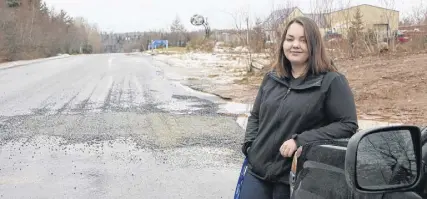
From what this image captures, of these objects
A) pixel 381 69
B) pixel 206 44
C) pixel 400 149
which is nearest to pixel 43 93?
pixel 381 69

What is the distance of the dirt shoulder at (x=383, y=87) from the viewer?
9.65 m

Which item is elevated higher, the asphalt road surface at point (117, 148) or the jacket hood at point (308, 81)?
the jacket hood at point (308, 81)

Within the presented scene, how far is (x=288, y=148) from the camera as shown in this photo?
8.59 feet

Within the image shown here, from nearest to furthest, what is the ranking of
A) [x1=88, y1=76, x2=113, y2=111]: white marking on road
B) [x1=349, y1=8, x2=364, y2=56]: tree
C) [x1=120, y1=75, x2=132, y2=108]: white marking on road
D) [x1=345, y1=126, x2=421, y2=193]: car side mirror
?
[x1=345, y1=126, x2=421, y2=193]: car side mirror < [x1=88, y1=76, x2=113, y2=111]: white marking on road < [x1=120, y1=75, x2=132, y2=108]: white marking on road < [x1=349, y1=8, x2=364, y2=56]: tree

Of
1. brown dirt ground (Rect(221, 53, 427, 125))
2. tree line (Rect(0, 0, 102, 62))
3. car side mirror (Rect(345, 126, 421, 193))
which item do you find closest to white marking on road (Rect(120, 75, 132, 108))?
brown dirt ground (Rect(221, 53, 427, 125))

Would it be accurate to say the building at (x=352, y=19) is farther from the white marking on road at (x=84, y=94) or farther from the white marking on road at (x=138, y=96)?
the white marking on road at (x=84, y=94)

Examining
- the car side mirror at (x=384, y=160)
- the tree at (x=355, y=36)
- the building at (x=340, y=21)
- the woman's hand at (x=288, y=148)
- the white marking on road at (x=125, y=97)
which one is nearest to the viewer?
the car side mirror at (x=384, y=160)

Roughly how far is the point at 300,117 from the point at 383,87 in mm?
10254

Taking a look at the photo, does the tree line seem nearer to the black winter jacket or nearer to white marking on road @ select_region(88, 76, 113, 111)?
white marking on road @ select_region(88, 76, 113, 111)

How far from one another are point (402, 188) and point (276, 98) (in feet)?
3.79

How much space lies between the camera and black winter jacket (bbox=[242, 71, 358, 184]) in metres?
2.66

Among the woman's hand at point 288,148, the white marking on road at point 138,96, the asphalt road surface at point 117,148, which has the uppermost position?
the woman's hand at point 288,148

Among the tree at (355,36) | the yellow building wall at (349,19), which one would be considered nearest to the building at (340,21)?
the yellow building wall at (349,19)

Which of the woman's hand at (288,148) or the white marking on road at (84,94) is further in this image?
the white marking on road at (84,94)
